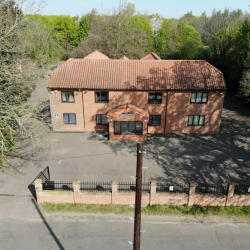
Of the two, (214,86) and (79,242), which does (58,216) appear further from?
(214,86)

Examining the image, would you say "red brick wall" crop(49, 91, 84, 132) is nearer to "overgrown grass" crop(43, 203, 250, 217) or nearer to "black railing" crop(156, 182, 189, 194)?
"overgrown grass" crop(43, 203, 250, 217)

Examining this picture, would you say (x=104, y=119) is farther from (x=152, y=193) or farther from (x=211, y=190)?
(x=211, y=190)

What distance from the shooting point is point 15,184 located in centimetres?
1825

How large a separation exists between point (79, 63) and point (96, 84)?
11.8ft

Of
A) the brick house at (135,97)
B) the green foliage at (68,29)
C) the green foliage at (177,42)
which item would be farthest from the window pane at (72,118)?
the green foliage at (68,29)

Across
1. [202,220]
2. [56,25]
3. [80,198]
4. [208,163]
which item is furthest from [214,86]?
[56,25]

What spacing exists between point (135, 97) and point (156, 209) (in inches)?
472

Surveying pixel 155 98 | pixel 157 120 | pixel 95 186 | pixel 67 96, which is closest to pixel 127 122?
pixel 157 120

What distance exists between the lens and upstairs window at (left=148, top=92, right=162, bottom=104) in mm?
24734

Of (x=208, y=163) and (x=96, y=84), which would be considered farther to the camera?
(x=96, y=84)

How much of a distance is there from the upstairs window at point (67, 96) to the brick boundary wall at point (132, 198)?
11185mm

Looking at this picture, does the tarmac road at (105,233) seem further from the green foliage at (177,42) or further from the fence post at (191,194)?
the green foliage at (177,42)

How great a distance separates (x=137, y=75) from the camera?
82.5ft

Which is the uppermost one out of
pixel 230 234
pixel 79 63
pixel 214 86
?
pixel 79 63
